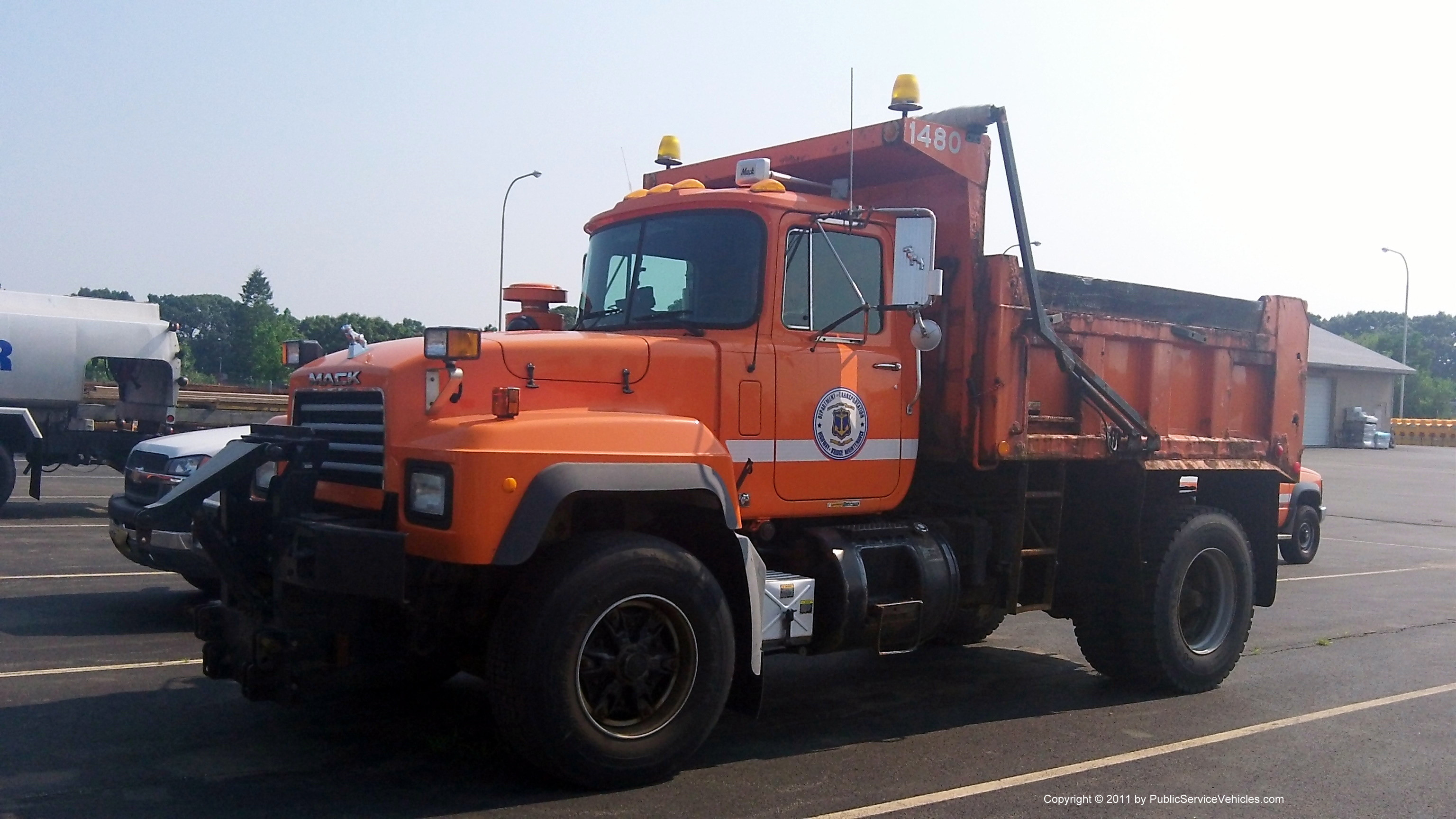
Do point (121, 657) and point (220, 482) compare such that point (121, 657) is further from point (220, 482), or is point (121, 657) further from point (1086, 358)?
point (1086, 358)

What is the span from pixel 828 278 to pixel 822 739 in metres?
2.46

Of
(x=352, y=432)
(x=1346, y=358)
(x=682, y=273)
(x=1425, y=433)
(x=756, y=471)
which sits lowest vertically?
(x=756, y=471)

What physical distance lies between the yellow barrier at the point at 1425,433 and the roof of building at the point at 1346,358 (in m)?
2.78

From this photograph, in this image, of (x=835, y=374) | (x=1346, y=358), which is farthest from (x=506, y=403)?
(x=1346, y=358)

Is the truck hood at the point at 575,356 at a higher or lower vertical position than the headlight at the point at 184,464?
higher

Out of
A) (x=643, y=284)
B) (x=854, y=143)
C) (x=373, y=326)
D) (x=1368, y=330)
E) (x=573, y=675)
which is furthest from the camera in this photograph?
(x=1368, y=330)

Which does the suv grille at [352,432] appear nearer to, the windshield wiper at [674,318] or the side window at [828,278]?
the windshield wiper at [674,318]

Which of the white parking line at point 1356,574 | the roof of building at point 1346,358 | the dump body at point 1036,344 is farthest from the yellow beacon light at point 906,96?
the roof of building at point 1346,358

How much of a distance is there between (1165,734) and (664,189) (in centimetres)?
416

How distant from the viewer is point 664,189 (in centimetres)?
671

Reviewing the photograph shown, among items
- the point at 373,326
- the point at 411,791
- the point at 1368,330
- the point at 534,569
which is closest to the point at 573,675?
the point at 534,569

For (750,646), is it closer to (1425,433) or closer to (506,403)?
(506,403)

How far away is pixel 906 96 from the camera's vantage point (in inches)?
273

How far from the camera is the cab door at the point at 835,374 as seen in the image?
625 cm
